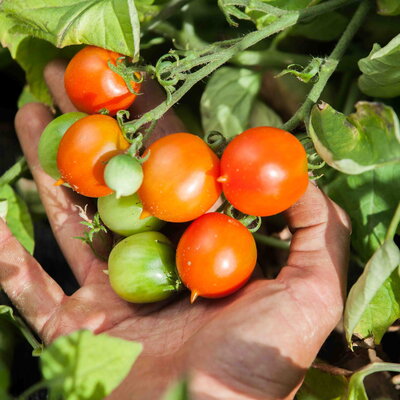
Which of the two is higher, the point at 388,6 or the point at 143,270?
the point at 388,6

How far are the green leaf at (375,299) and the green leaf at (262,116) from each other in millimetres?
516

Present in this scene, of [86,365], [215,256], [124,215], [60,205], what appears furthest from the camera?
[60,205]

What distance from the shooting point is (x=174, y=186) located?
0.92 metres

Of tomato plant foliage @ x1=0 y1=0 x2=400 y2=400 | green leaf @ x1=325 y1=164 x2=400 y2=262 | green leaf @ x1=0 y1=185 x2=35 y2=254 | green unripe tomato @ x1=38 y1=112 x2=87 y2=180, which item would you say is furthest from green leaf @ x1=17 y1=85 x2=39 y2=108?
green leaf @ x1=325 y1=164 x2=400 y2=262

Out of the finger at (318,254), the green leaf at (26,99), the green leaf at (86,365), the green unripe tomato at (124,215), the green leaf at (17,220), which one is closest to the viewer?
the green leaf at (86,365)

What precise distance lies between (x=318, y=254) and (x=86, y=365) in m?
0.45

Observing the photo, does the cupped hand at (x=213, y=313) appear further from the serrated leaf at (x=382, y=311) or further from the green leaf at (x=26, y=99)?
the green leaf at (x=26, y=99)

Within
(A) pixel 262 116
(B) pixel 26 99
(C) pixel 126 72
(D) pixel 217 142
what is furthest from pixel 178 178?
(B) pixel 26 99

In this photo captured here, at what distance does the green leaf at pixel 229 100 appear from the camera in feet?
4.20

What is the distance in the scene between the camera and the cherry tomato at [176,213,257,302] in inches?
36.8


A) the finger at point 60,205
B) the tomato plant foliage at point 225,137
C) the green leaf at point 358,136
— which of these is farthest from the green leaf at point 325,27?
the finger at point 60,205

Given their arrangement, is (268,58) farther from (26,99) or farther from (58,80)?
(26,99)

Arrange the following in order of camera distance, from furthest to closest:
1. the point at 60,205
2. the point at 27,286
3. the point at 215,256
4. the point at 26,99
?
the point at 26,99, the point at 60,205, the point at 27,286, the point at 215,256

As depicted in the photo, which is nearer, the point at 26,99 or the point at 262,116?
the point at 262,116
